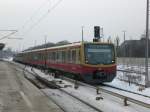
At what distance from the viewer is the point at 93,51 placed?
26.1 meters

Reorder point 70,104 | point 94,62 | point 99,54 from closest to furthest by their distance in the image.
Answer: point 70,104 → point 94,62 → point 99,54

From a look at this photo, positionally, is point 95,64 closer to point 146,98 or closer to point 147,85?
point 147,85

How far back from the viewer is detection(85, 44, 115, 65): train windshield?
84.9ft

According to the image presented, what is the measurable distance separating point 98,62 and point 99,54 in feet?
1.87

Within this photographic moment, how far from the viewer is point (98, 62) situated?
2594cm

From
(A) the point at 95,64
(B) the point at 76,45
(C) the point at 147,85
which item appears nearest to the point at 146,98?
(C) the point at 147,85

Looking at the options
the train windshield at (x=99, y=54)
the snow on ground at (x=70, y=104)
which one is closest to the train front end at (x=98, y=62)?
the train windshield at (x=99, y=54)

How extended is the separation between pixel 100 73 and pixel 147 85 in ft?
10.0

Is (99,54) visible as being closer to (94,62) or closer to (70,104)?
(94,62)

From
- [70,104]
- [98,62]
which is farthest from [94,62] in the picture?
[70,104]

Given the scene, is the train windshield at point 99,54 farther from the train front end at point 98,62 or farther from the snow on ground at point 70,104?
the snow on ground at point 70,104

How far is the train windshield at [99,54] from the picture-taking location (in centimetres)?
2588

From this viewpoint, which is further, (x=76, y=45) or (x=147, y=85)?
(x=76, y=45)

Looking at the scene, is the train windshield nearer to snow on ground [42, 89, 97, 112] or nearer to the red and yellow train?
the red and yellow train
